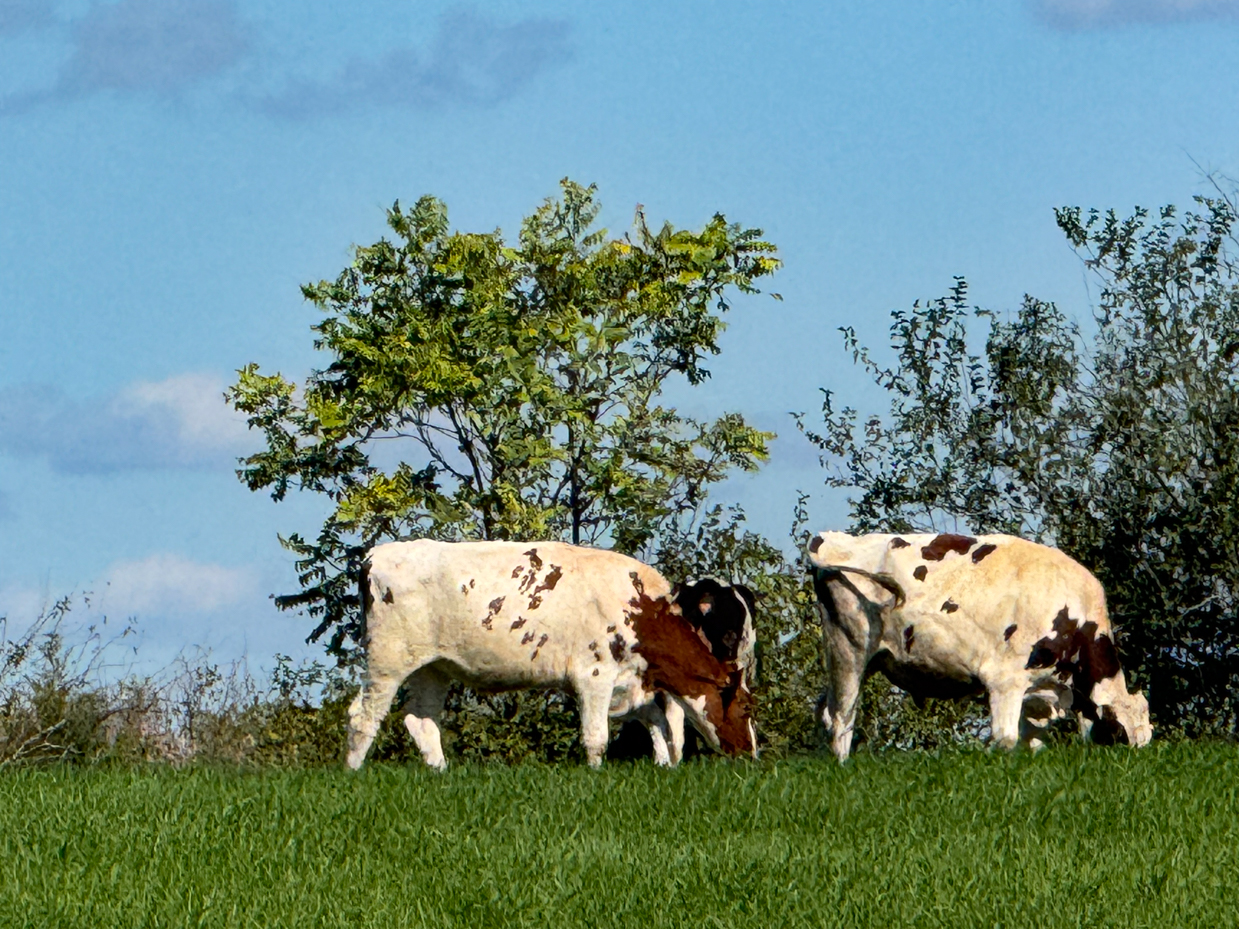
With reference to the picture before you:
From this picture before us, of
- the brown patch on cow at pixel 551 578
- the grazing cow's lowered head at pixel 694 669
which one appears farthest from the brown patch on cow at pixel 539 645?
the grazing cow's lowered head at pixel 694 669

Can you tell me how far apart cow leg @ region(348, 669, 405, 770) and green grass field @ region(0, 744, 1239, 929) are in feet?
8.14

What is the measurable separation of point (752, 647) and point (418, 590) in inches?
119

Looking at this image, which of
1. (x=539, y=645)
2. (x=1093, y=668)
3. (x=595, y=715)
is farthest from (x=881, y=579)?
(x=539, y=645)

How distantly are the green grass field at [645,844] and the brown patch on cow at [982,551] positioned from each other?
246 cm

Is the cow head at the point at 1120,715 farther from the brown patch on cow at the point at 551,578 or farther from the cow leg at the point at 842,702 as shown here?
the brown patch on cow at the point at 551,578

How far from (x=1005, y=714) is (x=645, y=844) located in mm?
5940

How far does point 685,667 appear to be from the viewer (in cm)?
1579

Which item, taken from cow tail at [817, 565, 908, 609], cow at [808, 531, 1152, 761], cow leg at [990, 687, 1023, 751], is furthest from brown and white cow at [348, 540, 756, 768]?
cow leg at [990, 687, 1023, 751]

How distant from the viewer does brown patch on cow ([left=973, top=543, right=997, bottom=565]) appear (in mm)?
15695


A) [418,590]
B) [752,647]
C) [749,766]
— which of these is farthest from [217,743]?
[749,766]

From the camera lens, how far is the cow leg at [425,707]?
16.5 m

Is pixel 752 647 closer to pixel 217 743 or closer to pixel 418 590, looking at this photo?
pixel 418 590

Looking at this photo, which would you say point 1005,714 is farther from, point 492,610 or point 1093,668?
point 492,610

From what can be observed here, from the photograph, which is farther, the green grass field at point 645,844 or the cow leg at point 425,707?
the cow leg at point 425,707
